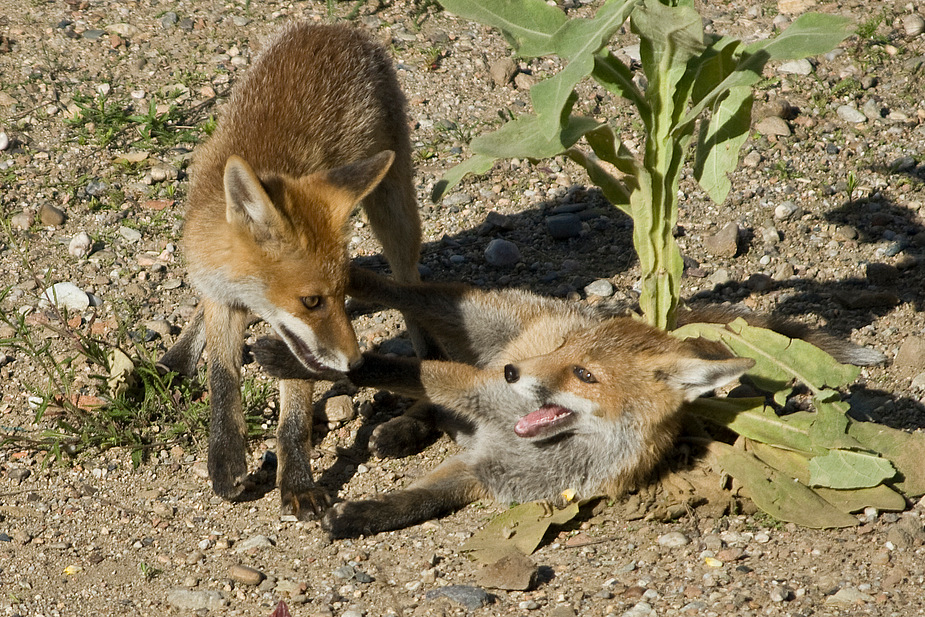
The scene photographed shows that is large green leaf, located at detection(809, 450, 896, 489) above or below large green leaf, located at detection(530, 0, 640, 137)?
below

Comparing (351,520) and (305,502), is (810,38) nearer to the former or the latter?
(351,520)

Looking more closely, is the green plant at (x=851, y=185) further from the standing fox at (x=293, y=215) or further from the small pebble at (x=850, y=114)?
the standing fox at (x=293, y=215)

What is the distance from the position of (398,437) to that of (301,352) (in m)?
Result: 0.82

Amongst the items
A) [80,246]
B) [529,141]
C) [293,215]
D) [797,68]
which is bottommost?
[80,246]

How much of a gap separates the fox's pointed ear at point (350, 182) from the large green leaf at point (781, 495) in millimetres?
2265

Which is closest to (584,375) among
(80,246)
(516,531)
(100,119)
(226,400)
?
(516,531)

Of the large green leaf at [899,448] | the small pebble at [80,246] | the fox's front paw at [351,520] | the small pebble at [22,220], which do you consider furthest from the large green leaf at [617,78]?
the small pebble at [22,220]

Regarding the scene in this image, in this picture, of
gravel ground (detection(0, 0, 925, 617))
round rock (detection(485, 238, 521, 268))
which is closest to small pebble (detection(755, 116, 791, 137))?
gravel ground (detection(0, 0, 925, 617))

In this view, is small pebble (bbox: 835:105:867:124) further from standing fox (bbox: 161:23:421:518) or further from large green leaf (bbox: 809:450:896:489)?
large green leaf (bbox: 809:450:896:489)

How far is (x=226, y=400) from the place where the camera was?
502 cm

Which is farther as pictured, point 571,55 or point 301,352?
point 301,352

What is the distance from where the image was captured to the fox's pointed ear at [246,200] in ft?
13.6

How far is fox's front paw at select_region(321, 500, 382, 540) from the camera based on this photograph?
438 cm

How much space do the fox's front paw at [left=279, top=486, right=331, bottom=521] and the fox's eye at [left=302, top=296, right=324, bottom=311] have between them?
0.96 m
